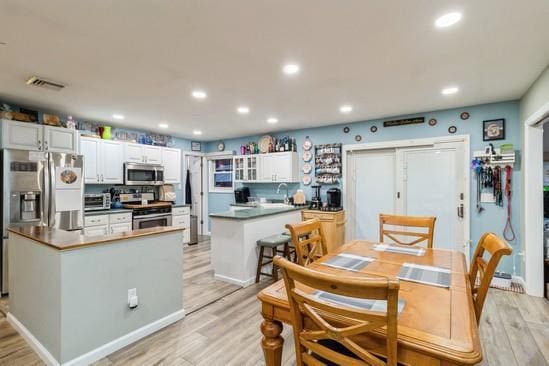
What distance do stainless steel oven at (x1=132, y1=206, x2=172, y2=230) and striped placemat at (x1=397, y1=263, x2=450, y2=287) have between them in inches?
172

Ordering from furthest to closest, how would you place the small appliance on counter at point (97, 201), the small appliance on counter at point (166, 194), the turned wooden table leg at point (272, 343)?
1. the small appliance on counter at point (166, 194)
2. the small appliance on counter at point (97, 201)
3. the turned wooden table leg at point (272, 343)

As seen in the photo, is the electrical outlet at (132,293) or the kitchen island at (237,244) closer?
the electrical outlet at (132,293)

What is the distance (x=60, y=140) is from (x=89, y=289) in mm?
2742

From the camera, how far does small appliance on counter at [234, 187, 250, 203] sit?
6.05m

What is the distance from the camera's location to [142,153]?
16.9 feet

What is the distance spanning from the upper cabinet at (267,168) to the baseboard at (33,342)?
13.1 ft

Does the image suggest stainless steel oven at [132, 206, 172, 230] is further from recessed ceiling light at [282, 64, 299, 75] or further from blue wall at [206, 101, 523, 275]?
recessed ceiling light at [282, 64, 299, 75]

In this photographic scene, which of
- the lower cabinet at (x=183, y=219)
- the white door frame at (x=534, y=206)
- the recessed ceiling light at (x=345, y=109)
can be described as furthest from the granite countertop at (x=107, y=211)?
the white door frame at (x=534, y=206)

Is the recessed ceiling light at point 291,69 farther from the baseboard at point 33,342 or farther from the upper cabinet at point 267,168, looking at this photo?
the baseboard at point 33,342

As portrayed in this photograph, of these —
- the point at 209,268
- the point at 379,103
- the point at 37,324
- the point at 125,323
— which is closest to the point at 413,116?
the point at 379,103

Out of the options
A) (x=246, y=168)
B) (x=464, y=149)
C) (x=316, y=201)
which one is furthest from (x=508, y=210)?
(x=246, y=168)

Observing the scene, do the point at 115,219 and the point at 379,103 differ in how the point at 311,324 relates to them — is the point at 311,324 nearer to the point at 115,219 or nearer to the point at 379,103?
the point at 379,103

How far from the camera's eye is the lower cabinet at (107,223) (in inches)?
161

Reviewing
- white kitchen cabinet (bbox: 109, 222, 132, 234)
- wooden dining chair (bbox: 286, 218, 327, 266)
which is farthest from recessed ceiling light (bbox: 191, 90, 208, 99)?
white kitchen cabinet (bbox: 109, 222, 132, 234)
